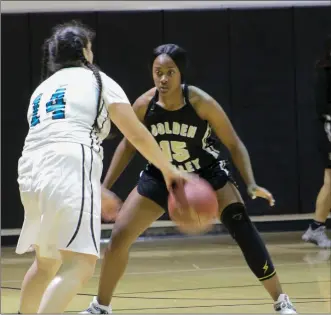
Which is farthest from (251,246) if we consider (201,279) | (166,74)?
(201,279)

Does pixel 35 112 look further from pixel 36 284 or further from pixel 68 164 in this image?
pixel 36 284

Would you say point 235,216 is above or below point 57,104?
below

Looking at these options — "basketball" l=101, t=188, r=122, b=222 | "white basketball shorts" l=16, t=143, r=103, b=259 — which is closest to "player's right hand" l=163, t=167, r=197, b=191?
"white basketball shorts" l=16, t=143, r=103, b=259

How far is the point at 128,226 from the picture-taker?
4.14 meters

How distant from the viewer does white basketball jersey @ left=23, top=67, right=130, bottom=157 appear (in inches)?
125

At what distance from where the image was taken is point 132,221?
415 cm

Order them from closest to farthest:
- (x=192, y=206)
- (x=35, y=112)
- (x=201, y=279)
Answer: (x=35, y=112) → (x=192, y=206) → (x=201, y=279)

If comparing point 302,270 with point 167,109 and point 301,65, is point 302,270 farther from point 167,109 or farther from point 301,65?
point 301,65

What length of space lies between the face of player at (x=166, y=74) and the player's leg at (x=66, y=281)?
1332 millimetres

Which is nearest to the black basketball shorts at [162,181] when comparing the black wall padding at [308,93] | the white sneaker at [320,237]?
the white sneaker at [320,237]

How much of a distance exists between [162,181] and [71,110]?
1.13 m

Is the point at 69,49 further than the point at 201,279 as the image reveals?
No

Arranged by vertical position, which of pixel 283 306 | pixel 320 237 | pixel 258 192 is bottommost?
pixel 320 237

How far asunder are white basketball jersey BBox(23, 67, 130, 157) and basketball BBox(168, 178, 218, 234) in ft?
1.63
